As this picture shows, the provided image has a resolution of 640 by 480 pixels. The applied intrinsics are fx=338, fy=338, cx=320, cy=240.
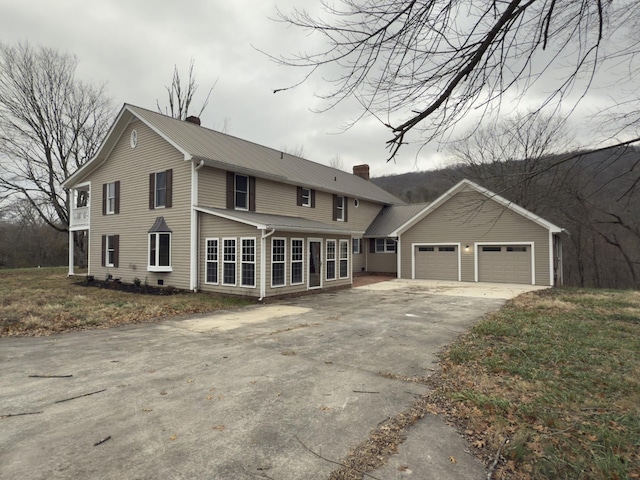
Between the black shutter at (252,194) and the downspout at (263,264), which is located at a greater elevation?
the black shutter at (252,194)

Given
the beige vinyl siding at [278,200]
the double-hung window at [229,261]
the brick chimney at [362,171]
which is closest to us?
the double-hung window at [229,261]

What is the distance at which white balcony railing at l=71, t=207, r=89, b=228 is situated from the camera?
61.6 feet

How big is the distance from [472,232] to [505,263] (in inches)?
90.1

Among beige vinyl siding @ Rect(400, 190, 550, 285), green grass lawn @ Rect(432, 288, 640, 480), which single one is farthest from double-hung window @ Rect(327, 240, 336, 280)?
green grass lawn @ Rect(432, 288, 640, 480)

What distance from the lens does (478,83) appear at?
11.1 feet

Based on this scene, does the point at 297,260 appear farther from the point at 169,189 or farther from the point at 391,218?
the point at 391,218

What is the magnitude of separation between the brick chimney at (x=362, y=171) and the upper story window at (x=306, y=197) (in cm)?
1215

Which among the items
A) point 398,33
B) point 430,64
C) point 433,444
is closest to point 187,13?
point 398,33

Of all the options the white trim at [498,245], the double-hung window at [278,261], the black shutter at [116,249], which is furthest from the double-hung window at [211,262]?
the white trim at [498,245]

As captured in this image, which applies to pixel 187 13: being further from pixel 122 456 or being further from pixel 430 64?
pixel 122 456

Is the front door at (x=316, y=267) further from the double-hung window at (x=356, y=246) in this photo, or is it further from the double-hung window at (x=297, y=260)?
the double-hung window at (x=356, y=246)

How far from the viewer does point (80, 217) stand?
1919 cm

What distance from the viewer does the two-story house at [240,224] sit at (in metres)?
12.7

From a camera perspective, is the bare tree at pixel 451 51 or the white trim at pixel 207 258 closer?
the bare tree at pixel 451 51
